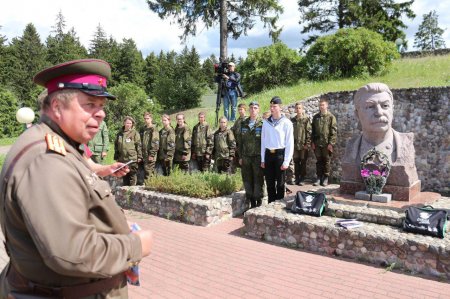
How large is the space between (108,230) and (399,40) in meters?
23.1

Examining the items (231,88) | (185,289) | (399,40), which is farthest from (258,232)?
(399,40)

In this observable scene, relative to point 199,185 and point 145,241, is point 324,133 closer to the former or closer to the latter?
point 199,185

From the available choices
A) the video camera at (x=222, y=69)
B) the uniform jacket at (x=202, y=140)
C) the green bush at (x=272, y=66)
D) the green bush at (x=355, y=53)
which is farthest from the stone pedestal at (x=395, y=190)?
the green bush at (x=272, y=66)

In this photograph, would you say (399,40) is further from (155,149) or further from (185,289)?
(185,289)

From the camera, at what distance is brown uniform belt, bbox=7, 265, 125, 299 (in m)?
1.53

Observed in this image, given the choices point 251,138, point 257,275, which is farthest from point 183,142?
point 257,275

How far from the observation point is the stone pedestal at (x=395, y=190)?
6.12 m

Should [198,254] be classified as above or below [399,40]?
below

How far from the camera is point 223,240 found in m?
5.77

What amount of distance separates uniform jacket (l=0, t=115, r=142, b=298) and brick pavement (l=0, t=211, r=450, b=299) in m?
2.69

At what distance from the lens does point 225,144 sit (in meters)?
8.88

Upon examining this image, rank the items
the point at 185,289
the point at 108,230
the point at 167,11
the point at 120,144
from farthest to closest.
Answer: the point at 167,11 → the point at 120,144 → the point at 185,289 → the point at 108,230

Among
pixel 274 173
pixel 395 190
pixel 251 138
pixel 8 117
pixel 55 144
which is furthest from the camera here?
pixel 8 117

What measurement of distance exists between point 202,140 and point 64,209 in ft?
25.3
